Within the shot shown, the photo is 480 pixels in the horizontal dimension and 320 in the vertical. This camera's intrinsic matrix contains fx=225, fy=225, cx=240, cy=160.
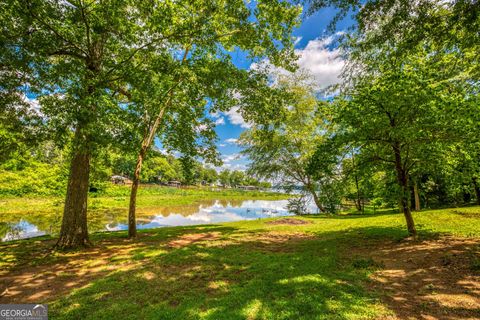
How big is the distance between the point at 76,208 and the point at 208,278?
20.2ft

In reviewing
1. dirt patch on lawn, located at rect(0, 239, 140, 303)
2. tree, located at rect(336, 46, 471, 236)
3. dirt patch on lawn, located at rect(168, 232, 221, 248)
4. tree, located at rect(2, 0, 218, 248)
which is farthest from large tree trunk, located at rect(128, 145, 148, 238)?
tree, located at rect(336, 46, 471, 236)

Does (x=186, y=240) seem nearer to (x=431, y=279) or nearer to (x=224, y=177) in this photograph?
(x=431, y=279)

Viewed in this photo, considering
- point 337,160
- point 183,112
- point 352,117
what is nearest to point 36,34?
point 183,112

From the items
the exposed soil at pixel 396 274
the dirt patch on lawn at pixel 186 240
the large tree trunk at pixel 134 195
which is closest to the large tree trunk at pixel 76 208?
the exposed soil at pixel 396 274

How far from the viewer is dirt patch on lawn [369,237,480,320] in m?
3.59

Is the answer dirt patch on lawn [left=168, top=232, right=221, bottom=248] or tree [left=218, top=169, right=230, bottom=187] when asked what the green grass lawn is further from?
tree [left=218, top=169, right=230, bottom=187]

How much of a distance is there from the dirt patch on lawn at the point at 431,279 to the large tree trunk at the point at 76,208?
948 cm

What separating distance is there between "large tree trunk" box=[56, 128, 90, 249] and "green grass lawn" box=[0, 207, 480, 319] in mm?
619

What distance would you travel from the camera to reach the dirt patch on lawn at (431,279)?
359 centimetres

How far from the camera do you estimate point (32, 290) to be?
4945mm

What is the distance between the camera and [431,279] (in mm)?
4695

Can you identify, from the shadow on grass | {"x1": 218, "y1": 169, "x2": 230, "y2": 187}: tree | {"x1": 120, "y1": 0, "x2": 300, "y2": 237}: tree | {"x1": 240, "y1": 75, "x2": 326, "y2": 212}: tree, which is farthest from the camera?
{"x1": 218, "y1": 169, "x2": 230, "y2": 187}: tree

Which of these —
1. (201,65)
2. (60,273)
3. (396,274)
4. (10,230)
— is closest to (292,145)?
(201,65)

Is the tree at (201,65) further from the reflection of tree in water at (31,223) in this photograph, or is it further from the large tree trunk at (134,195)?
the reflection of tree in water at (31,223)
